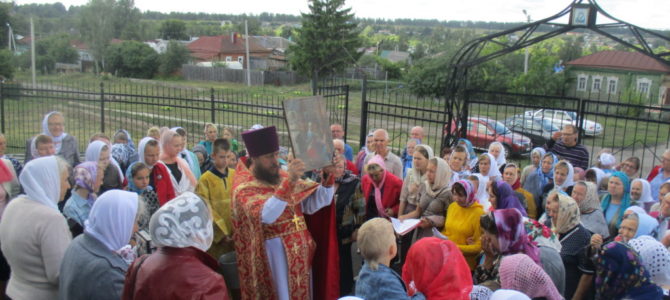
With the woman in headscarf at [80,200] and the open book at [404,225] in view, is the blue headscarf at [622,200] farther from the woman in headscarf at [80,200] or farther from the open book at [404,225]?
the woman in headscarf at [80,200]

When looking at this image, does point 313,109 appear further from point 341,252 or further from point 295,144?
point 341,252

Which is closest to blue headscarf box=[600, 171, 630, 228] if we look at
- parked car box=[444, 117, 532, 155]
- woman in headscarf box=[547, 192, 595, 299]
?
woman in headscarf box=[547, 192, 595, 299]

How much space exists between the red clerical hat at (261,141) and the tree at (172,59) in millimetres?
46173

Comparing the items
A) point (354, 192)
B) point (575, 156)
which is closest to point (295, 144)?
point (354, 192)

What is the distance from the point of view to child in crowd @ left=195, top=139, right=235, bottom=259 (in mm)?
4477

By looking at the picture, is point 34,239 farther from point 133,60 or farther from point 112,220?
point 133,60

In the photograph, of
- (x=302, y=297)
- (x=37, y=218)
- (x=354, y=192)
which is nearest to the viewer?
(x=37, y=218)

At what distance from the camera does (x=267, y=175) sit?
3.88m

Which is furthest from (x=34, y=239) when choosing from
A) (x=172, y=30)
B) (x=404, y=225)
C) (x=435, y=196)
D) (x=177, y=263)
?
(x=172, y=30)

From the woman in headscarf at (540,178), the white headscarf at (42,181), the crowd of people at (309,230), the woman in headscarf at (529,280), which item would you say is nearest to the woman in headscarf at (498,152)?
the crowd of people at (309,230)

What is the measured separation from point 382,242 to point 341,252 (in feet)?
6.99

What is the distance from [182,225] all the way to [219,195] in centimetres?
214

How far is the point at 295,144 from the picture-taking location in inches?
139

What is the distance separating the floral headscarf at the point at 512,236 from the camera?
11.0 ft
